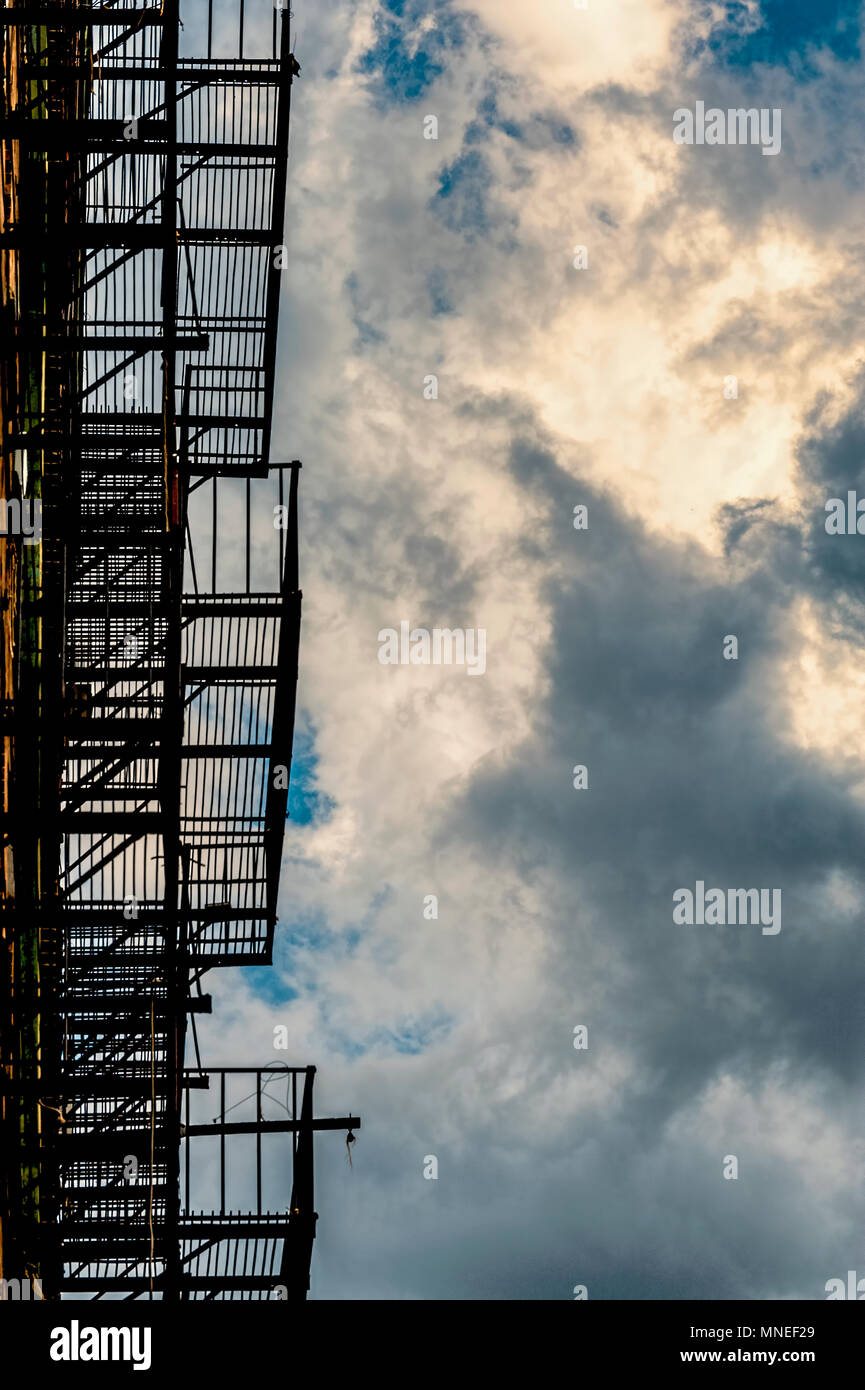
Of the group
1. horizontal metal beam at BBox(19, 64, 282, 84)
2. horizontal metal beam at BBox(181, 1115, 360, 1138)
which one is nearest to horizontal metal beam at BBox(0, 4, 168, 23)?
horizontal metal beam at BBox(19, 64, 282, 84)

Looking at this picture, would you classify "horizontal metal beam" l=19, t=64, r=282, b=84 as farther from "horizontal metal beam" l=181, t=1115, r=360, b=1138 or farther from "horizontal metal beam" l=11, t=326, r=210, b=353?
"horizontal metal beam" l=181, t=1115, r=360, b=1138

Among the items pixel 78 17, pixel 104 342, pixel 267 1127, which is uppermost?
pixel 78 17

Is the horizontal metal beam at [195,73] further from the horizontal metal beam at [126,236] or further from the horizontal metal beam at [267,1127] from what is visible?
the horizontal metal beam at [267,1127]

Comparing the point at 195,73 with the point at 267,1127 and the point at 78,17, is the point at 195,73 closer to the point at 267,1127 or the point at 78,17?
the point at 78,17

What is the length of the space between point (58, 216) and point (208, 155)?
5.49 feet

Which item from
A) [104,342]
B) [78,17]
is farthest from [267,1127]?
[78,17]

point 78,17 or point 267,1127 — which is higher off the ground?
point 78,17

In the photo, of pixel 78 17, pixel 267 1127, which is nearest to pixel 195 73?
pixel 78 17

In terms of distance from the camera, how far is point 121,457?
20578 mm

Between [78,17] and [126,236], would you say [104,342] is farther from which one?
[78,17]

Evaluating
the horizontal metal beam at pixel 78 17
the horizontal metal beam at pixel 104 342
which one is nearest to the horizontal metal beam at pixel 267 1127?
the horizontal metal beam at pixel 104 342

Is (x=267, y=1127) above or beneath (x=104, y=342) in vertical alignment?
beneath
